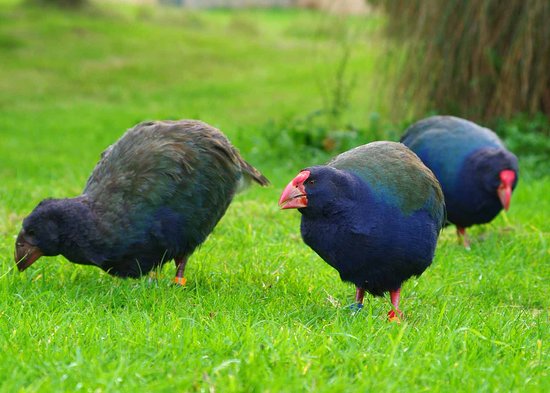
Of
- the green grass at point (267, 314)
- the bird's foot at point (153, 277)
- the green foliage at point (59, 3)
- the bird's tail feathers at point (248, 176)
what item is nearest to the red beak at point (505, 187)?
the green grass at point (267, 314)

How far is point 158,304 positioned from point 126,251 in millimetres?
418

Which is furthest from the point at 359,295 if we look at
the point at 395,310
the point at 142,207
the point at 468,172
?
the point at 468,172

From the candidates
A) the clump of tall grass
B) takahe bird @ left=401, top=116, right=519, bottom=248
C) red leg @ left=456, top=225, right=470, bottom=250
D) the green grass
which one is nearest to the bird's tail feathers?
the green grass

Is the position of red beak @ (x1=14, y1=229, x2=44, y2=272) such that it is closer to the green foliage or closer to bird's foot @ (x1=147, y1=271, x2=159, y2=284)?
bird's foot @ (x1=147, y1=271, x2=159, y2=284)

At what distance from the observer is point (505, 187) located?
18.6 ft

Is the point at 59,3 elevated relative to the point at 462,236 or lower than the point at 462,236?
lower

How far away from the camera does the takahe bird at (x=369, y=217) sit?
150 inches

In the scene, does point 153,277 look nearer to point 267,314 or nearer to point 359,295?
point 267,314

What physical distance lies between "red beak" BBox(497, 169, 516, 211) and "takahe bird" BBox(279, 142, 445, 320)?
5.48 feet

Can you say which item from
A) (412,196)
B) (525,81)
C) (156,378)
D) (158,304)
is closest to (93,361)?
(156,378)

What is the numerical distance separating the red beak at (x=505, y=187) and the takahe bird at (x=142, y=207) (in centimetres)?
194

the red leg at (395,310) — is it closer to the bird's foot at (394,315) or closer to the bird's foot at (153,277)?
the bird's foot at (394,315)

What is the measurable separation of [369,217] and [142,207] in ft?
3.91

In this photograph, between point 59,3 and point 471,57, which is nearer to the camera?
point 471,57
